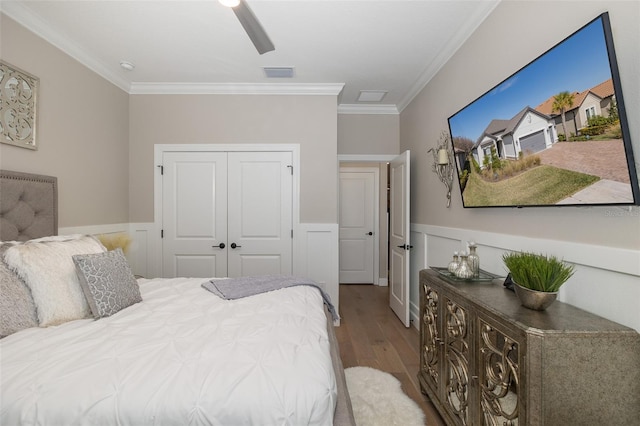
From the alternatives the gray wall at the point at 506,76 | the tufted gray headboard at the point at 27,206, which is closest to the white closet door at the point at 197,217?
the tufted gray headboard at the point at 27,206

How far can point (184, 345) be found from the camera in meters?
1.21

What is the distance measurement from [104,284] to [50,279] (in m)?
0.23

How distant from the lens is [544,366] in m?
1.00

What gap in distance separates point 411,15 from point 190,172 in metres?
2.72

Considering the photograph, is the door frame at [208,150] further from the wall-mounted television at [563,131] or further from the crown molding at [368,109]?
the wall-mounted television at [563,131]

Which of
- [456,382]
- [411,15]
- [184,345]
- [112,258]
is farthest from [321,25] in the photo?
[456,382]

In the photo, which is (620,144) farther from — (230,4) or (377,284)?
(377,284)

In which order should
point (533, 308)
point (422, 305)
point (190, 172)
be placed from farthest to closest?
point (190, 172) < point (422, 305) < point (533, 308)

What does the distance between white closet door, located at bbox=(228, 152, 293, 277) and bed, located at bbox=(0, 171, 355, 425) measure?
4.87 ft

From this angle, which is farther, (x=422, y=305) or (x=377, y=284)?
(x=377, y=284)

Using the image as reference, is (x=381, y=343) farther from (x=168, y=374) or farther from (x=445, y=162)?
(x=168, y=374)

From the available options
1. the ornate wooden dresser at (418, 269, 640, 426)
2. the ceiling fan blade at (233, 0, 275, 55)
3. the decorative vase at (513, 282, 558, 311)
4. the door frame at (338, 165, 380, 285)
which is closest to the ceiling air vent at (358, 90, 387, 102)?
the door frame at (338, 165, 380, 285)

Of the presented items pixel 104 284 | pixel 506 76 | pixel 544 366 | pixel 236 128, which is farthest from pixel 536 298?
pixel 236 128

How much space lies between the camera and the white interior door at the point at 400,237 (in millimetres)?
3275
